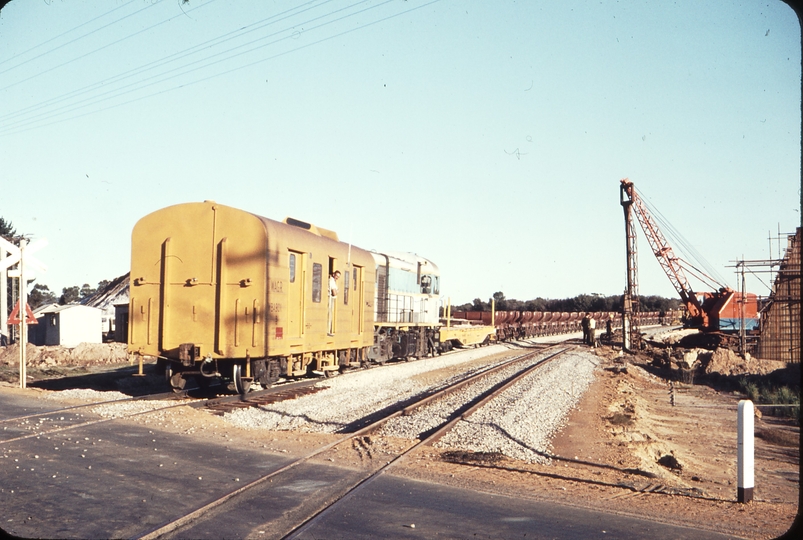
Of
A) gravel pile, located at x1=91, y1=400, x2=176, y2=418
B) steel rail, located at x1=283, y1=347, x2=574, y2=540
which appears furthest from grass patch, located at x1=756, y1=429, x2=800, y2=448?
gravel pile, located at x1=91, y1=400, x2=176, y2=418

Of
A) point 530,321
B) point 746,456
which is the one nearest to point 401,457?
point 746,456

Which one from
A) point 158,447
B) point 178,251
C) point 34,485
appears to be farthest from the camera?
A: point 178,251

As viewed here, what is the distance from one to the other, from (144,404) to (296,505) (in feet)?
24.1

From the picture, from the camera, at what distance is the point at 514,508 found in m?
6.21

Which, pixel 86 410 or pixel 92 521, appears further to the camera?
pixel 86 410

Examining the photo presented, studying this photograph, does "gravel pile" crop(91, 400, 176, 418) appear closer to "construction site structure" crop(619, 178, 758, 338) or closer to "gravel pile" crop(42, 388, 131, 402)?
"gravel pile" crop(42, 388, 131, 402)

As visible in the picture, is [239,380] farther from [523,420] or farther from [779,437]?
[779,437]

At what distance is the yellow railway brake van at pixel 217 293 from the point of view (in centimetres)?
1307

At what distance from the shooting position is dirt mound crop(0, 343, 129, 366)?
26156 mm

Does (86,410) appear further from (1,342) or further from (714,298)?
(714,298)

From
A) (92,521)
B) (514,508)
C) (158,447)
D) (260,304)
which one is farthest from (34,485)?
(260,304)

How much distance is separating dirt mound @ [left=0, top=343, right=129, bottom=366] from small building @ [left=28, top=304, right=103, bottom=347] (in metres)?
5.57

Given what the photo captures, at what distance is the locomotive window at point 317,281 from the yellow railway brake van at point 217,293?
486 millimetres

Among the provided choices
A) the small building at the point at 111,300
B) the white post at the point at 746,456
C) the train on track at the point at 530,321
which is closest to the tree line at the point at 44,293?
the small building at the point at 111,300
